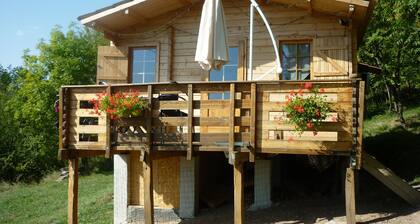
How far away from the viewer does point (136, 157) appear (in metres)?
12.2

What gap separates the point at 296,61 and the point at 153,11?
4050 millimetres

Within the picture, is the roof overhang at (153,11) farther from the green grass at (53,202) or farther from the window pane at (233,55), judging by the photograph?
the green grass at (53,202)

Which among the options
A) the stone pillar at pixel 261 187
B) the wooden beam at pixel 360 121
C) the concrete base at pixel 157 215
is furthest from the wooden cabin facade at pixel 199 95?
the stone pillar at pixel 261 187

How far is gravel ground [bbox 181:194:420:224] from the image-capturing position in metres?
9.22

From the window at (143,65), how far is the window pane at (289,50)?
139 inches

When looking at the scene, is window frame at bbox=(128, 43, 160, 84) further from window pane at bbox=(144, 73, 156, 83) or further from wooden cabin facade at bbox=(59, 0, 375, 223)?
window pane at bbox=(144, 73, 156, 83)

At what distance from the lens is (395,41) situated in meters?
17.5

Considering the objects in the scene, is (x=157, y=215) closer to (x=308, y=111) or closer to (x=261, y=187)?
(x=261, y=187)

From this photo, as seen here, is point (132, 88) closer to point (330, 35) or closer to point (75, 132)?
point (75, 132)

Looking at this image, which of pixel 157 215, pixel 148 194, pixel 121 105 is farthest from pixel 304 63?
pixel 157 215

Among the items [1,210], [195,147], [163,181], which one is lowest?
[1,210]

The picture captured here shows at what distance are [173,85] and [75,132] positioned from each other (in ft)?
8.49

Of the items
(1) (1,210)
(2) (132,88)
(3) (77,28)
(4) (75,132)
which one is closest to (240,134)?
(2) (132,88)

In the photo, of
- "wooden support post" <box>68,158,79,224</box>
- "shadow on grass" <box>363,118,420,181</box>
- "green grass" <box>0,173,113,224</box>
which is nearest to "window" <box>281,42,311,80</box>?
"shadow on grass" <box>363,118,420,181</box>
